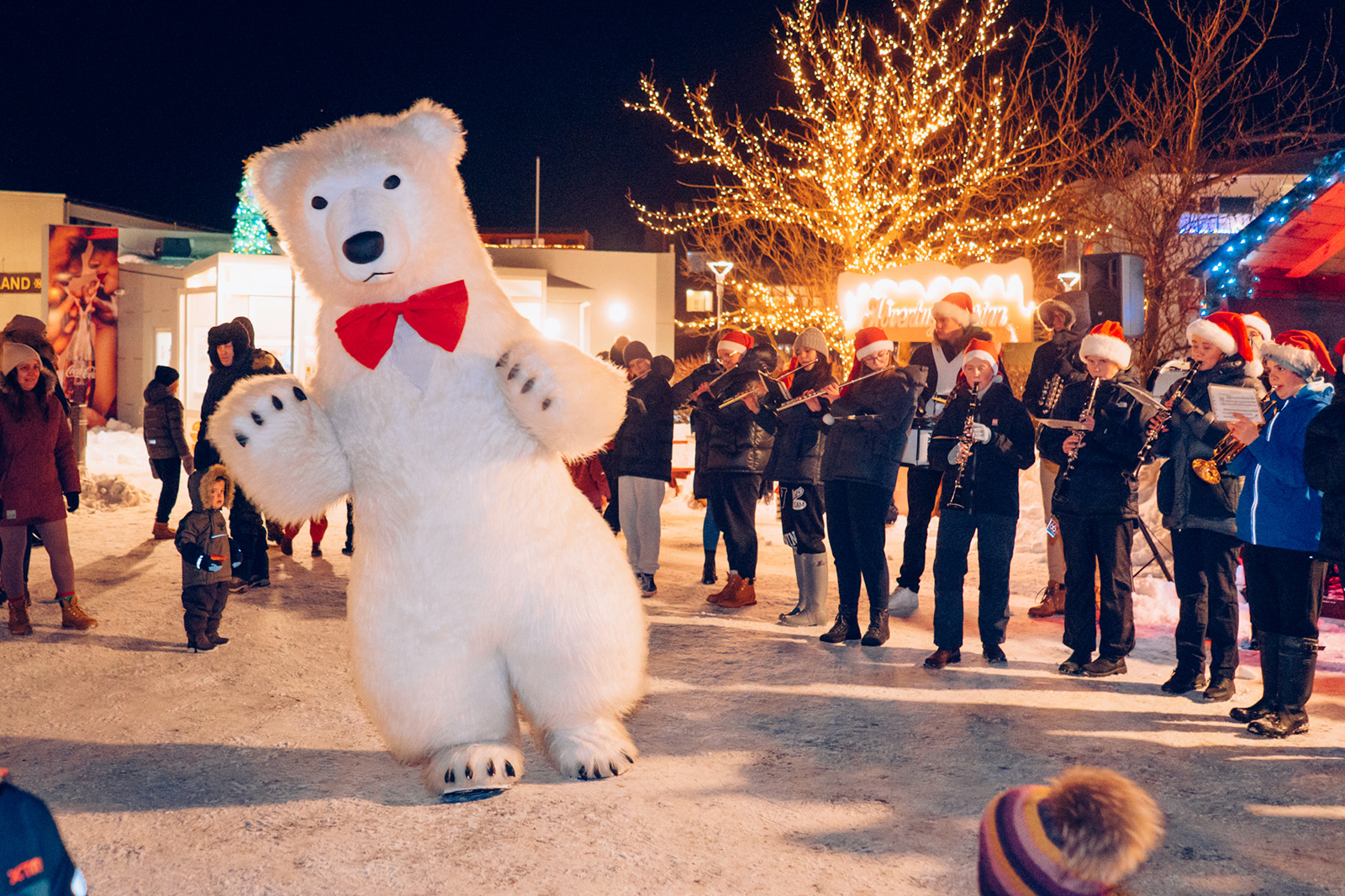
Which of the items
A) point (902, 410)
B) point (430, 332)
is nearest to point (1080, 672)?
point (902, 410)

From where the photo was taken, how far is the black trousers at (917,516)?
5551 mm

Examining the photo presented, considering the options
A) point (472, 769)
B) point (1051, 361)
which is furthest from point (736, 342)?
point (472, 769)

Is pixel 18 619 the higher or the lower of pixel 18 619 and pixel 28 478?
the lower

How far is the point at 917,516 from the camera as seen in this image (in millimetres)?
5711

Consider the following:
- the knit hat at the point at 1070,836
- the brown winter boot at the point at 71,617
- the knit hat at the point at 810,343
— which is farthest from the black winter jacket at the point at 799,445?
the knit hat at the point at 1070,836

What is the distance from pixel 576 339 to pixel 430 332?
20.7m

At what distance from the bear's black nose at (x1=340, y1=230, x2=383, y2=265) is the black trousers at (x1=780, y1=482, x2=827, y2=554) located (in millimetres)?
3180

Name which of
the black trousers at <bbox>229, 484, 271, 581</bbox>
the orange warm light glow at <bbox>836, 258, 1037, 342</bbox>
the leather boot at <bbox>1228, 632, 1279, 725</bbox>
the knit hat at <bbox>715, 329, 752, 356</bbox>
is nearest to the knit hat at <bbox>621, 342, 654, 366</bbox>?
the knit hat at <bbox>715, 329, 752, 356</bbox>

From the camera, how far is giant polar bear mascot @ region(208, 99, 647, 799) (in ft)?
10.3

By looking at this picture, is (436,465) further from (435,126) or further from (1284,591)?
(1284,591)

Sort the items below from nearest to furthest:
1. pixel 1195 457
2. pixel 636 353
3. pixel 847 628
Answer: pixel 1195 457
pixel 847 628
pixel 636 353

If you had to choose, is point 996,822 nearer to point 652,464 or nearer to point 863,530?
point 863,530

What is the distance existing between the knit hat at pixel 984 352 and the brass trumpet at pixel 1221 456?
1049 mm

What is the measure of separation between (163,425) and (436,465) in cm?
558
